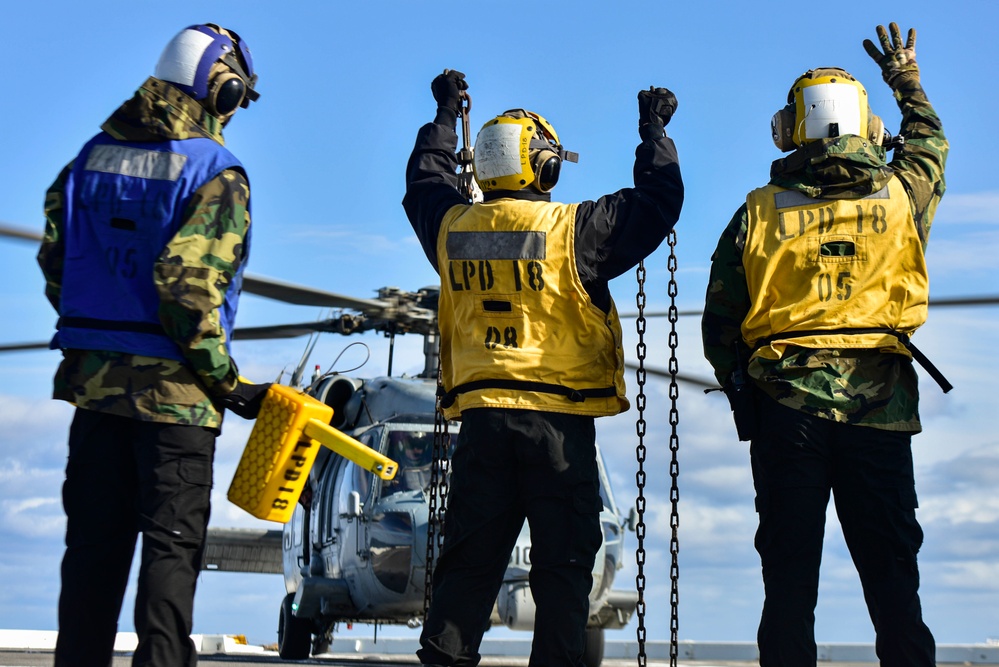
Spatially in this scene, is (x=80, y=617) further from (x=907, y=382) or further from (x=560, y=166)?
(x=907, y=382)

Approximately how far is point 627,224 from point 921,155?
3.97 ft

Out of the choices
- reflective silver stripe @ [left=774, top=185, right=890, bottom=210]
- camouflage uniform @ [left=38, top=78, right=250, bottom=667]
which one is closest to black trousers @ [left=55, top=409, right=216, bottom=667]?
camouflage uniform @ [left=38, top=78, right=250, bottom=667]

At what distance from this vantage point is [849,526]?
192 inches

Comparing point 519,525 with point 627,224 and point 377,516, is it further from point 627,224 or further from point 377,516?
point 377,516

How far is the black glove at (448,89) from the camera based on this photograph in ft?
19.5

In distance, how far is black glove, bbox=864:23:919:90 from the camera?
18.2 ft

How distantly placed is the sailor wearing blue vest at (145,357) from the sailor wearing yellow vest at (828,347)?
1.86m

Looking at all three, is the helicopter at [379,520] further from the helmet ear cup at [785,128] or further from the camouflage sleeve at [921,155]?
the camouflage sleeve at [921,155]

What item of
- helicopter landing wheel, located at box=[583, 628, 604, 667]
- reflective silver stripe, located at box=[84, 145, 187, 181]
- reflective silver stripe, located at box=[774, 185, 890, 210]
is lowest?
helicopter landing wheel, located at box=[583, 628, 604, 667]

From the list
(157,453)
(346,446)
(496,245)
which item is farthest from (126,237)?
(496,245)

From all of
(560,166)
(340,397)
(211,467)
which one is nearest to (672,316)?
(560,166)

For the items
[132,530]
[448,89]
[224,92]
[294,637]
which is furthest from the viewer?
[294,637]

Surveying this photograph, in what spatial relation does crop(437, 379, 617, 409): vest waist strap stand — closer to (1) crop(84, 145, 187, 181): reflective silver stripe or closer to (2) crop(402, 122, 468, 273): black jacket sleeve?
(2) crop(402, 122, 468, 273): black jacket sleeve

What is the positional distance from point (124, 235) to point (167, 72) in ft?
2.11
